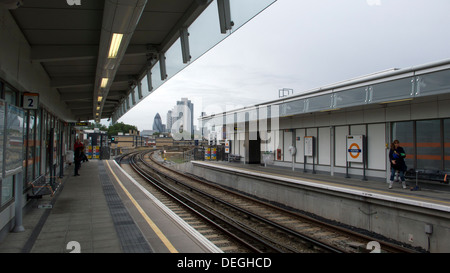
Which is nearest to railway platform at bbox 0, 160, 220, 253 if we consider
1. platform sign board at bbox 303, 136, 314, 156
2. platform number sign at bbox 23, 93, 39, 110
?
platform number sign at bbox 23, 93, 39, 110

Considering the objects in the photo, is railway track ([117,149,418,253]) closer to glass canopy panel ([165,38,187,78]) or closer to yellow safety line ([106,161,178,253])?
yellow safety line ([106,161,178,253])

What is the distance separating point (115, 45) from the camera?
19.5 feet

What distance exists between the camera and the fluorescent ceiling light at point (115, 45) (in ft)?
17.9

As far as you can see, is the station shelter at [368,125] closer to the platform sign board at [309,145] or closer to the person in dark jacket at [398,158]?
the platform sign board at [309,145]

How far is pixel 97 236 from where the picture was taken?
561 cm

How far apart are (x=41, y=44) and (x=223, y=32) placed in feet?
14.8

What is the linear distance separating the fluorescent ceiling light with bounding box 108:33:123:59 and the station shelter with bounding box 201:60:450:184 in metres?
7.61

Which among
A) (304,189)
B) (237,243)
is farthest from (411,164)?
(237,243)

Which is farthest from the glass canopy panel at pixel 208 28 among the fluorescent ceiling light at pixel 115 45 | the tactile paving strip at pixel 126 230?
the tactile paving strip at pixel 126 230

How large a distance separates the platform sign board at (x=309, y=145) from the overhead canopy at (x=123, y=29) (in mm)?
7368

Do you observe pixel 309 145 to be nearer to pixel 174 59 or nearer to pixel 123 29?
pixel 174 59

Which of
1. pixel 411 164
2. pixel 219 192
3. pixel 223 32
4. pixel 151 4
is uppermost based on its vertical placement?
pixel 151 4

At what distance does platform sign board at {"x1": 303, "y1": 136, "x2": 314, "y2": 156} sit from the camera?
13639 mm
